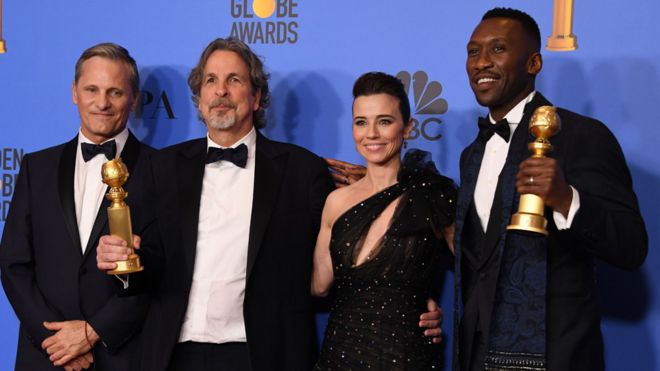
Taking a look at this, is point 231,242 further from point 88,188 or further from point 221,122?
point 88,188

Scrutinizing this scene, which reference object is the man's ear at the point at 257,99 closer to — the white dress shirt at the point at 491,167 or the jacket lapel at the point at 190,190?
the jacket lapel at the point at 190,190

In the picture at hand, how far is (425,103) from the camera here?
10.2 ft

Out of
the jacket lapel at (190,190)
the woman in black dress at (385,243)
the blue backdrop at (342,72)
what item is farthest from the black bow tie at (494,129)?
the jacket lapel at (190,190)

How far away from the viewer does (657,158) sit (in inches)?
113

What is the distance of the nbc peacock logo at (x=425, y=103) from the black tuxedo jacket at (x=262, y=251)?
0.46 meters

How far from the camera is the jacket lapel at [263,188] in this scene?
2.73 m

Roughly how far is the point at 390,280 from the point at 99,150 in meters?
1.18

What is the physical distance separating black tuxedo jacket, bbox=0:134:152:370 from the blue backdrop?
0.52 m

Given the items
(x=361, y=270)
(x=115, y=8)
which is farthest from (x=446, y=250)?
(x=115, y=8)

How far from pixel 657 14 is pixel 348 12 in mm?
1105

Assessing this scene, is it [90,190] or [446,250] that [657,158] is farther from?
[90,190]

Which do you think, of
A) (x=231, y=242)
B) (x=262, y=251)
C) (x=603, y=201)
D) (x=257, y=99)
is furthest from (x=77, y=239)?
(x=603, y=201)

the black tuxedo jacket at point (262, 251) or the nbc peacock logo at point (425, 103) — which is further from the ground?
the nbc peacock logo at point (425, 103)

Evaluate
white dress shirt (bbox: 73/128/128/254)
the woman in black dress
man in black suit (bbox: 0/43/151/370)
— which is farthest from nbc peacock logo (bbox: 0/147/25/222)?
the woman in black dress
